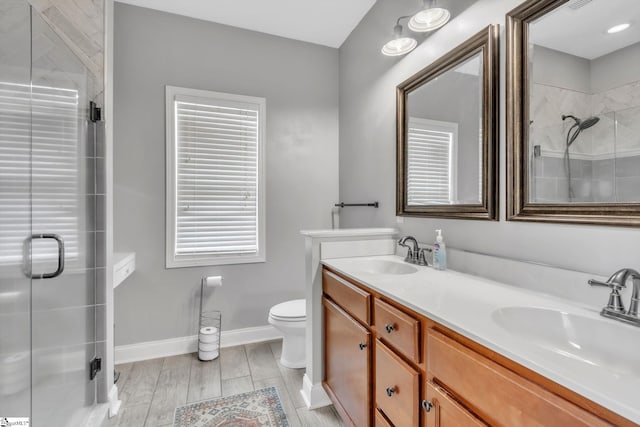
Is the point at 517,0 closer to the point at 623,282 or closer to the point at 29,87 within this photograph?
the point at 623,282

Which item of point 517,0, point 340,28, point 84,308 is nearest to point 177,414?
point 84,308

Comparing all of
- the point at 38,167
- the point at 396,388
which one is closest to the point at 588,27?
the point at 396,388

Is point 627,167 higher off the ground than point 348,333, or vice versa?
point 627,167

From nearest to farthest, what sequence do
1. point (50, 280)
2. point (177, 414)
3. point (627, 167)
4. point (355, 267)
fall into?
point (627, 167), point (50, 280), point (355, 267), point (177, 414)

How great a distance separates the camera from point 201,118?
2.52 metres

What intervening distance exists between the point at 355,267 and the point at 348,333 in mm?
339

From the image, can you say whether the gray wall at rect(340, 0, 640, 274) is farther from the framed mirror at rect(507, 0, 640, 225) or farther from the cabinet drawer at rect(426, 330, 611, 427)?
the cabinet drawer at rect(426, 330, 611, 427)

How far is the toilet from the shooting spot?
84.0 inches

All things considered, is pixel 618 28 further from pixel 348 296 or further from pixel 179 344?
pixel 179 344

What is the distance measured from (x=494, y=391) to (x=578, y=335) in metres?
0.39

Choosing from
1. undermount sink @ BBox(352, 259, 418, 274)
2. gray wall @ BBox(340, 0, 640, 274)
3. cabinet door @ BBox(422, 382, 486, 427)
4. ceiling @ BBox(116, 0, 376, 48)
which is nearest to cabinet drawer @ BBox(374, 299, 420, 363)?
cabinet door @ BBox(422, 382, 486, 427)

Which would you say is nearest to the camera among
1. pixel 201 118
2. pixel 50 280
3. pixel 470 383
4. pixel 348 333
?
pixel 470 383

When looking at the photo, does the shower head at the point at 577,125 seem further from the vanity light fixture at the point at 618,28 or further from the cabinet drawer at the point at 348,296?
the cabinet drawer at the point at 348,296

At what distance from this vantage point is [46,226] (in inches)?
53.4
